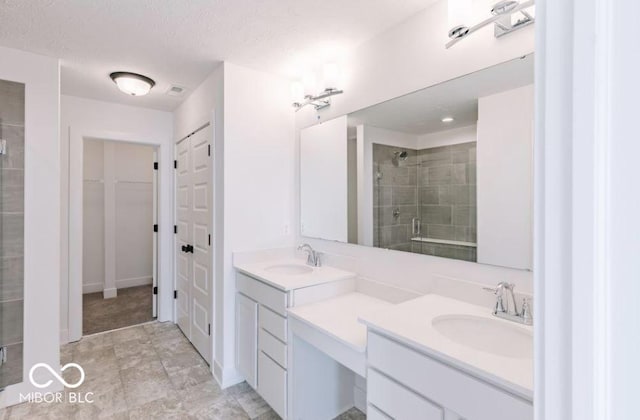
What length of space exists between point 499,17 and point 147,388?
304 cm

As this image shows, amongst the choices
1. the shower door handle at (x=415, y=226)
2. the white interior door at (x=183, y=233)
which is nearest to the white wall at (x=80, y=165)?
the white interior door at (x=183, y=233)

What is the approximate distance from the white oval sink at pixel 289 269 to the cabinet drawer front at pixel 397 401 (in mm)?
1166

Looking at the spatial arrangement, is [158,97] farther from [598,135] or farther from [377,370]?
[598,135]

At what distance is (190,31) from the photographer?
1.92 m

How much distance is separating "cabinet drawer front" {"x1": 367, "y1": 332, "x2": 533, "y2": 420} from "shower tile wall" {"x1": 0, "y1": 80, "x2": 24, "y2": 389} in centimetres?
248

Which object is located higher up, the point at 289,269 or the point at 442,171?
the point at 442,171

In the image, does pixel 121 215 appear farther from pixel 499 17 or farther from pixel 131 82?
pixel 499 17

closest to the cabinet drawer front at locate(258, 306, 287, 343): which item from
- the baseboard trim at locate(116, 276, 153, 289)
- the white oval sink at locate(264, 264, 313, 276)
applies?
the white oval sink at locate(264, 264, 313, 276)

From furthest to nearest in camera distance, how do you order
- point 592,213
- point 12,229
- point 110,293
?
1. point 110,293
2. point 12,229
3. point 592,213

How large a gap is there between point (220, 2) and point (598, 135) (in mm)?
1852

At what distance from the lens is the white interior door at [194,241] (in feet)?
8.57

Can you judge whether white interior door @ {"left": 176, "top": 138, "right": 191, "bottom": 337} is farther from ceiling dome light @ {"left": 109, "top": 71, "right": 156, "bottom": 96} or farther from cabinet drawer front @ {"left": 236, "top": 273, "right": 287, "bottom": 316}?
cabinet drawer front @ {"left": 236, "top": 273, "right": 287, "bottom": 316}

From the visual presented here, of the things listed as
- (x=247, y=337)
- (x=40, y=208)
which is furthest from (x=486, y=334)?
(x=40, y=208)

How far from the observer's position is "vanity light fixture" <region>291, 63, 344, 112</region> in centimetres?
216
